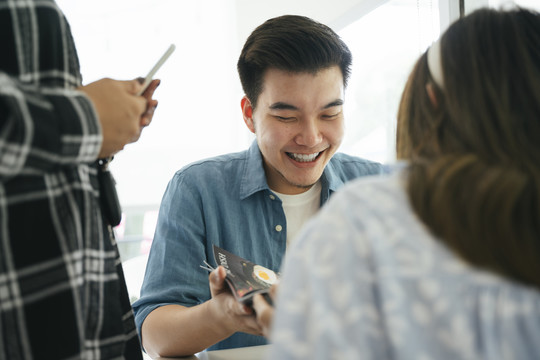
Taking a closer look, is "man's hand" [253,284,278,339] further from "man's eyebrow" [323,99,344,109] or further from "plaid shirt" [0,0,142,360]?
"man's eyebrow" [323,99,344,109]

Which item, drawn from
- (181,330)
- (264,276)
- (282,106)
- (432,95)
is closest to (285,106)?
(282,106)

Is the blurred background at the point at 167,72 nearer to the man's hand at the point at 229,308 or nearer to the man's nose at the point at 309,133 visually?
the man's nose at the point at 309,133

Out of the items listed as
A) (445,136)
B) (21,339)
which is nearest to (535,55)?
(445,136)

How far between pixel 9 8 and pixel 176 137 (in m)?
2.93

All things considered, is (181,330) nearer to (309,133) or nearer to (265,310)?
(265,310)

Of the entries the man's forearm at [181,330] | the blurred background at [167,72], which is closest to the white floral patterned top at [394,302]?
the man's forearm at [181,330]

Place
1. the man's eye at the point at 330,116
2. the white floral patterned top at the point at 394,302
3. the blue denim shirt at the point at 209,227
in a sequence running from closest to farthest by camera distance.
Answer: the white floral patterned top at the point at 394,302 < the blue denim shirt at the point at 209,227 < the man's eye at the point at 330,116

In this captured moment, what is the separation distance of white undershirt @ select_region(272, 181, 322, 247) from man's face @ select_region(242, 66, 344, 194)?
0.05 m

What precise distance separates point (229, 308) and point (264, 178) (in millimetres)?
567

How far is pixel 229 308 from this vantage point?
98cm

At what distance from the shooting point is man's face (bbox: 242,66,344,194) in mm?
1379

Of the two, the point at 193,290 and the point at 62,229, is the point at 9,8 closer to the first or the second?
the point at 62,229

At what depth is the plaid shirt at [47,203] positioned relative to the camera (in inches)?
23.6

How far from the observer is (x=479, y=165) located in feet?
1.66
